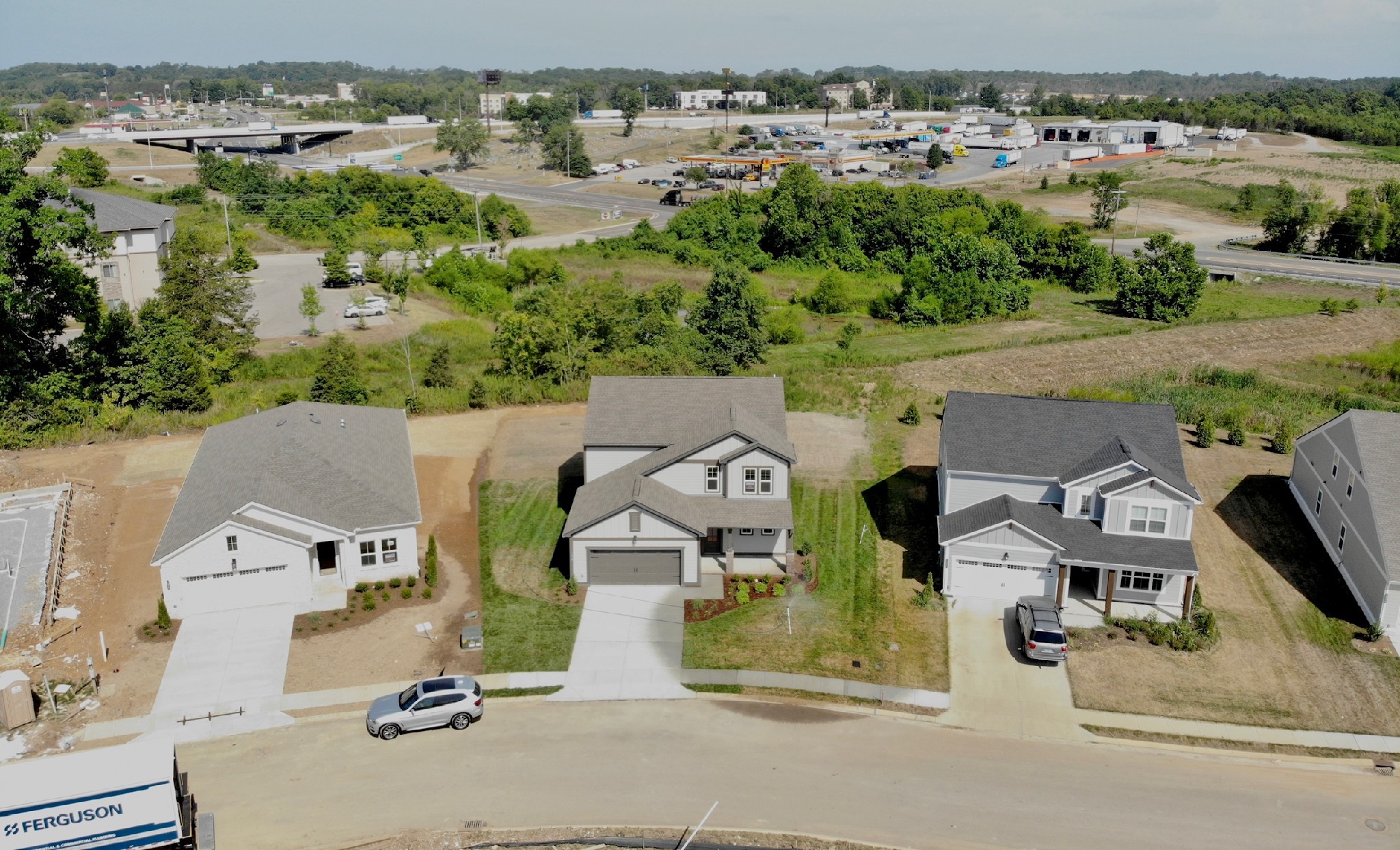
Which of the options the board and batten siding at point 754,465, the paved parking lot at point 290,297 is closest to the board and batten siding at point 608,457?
the board and batten siding at point 754,465

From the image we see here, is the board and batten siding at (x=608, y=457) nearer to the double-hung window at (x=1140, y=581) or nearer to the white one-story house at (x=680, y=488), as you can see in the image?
the white one-story house at (x=680, y=488)

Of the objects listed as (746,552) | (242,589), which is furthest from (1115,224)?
(242,589)

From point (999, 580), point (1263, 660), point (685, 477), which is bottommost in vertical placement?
point (1263, 660)

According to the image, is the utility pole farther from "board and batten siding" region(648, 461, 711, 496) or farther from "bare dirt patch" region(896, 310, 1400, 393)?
"board and batten siding" region(648, 461, 711, 496)

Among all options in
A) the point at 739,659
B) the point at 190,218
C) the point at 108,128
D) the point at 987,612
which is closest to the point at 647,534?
the point at 739,659

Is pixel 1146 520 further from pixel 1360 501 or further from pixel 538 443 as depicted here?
pixel 538 443

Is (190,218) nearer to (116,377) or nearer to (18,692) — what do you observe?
(116,377)
